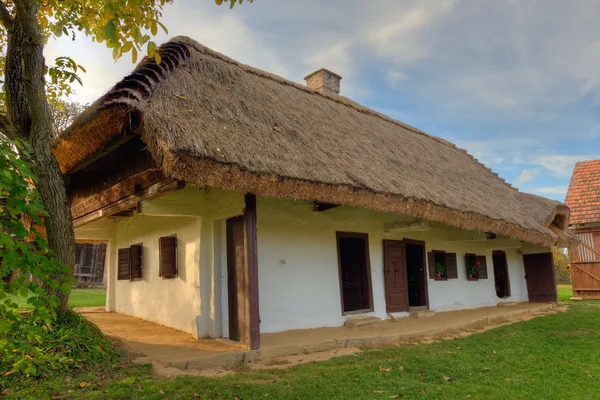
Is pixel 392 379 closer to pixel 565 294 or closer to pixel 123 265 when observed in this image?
pixel 123 265

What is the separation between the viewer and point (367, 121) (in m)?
9.95

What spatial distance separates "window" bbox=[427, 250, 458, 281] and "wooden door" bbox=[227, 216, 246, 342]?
5.26 m

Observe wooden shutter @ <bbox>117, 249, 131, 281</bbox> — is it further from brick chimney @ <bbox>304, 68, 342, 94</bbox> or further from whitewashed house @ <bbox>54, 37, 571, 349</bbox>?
brick chimney @ <bbox>304, 68, 342, 94</bbox>

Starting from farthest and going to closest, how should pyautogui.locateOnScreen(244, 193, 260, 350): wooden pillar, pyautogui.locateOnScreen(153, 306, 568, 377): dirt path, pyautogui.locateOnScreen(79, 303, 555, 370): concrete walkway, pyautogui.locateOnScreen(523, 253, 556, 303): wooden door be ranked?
pyautogui.locateOnScreen(523, 253, 556, 303): wooden door, pyautogui.locateOnScreen(244, 193, 260, 350): wooden pillar, pyautogui.locateOnScreen(79, 303, 555, 370): concrete walkway, pyautogui.locateOnScreen(153, 306, 568, 377): dirt path

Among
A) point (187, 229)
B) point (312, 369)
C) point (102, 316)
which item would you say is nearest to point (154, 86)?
point (187, 229)

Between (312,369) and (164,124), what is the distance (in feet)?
10.3

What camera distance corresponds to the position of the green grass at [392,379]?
3.73 metres

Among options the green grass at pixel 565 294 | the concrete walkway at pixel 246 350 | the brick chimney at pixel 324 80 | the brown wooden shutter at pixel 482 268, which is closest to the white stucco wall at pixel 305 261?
the concrete walkway at pixel 246 350

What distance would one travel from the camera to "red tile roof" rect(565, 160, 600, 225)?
1456 centimetres

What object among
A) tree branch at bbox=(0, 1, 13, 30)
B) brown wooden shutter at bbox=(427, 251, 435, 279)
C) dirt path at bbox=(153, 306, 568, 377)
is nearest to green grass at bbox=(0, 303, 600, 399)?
dirt path at bbox=(153, 306, 568, 377)

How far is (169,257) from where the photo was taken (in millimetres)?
6918

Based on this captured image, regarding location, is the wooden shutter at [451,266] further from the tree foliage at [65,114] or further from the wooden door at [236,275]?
the tree foliage at [65,114]

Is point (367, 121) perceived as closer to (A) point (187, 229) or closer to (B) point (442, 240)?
(B) point (442, 240)

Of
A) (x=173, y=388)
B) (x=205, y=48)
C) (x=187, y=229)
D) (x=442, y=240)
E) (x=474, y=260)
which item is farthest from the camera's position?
(x=474, y=260)
